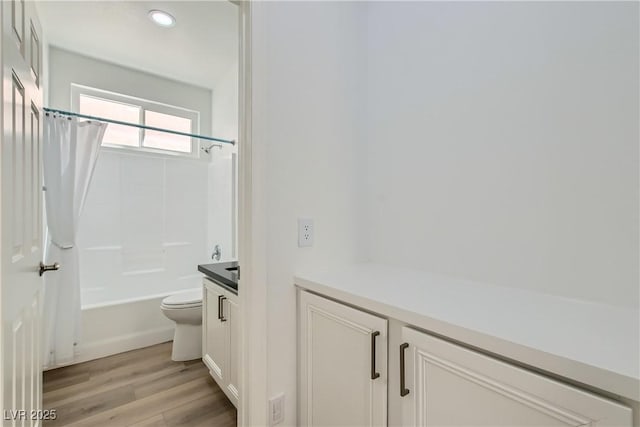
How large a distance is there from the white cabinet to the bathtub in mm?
→ 920

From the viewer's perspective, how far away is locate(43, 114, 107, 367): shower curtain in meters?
2.06

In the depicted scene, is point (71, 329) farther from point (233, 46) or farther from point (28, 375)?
point (233, 46)

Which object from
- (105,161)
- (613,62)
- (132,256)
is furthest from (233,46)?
(613,62)

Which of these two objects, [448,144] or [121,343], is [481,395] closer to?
[448,144]

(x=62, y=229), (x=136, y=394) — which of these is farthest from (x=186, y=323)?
(x=62, y=229)

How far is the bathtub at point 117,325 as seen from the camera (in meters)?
2.26

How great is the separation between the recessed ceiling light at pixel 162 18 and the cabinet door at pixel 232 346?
2.06 metres

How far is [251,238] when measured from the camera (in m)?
1.13

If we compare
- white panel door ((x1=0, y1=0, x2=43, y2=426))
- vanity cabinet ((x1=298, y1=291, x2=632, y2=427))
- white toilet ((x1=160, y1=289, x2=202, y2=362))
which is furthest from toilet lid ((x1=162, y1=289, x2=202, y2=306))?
vanity cabinet ((x1=298, y1=291, x2=632, y2=427))

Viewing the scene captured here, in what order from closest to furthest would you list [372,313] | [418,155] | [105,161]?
[372,313] < [418,155] < [105,161]

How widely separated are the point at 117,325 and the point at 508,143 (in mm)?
2944

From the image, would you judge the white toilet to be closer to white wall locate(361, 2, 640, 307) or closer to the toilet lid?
the toilet lid

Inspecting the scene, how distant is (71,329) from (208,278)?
1238mm

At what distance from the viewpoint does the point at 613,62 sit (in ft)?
2.85
